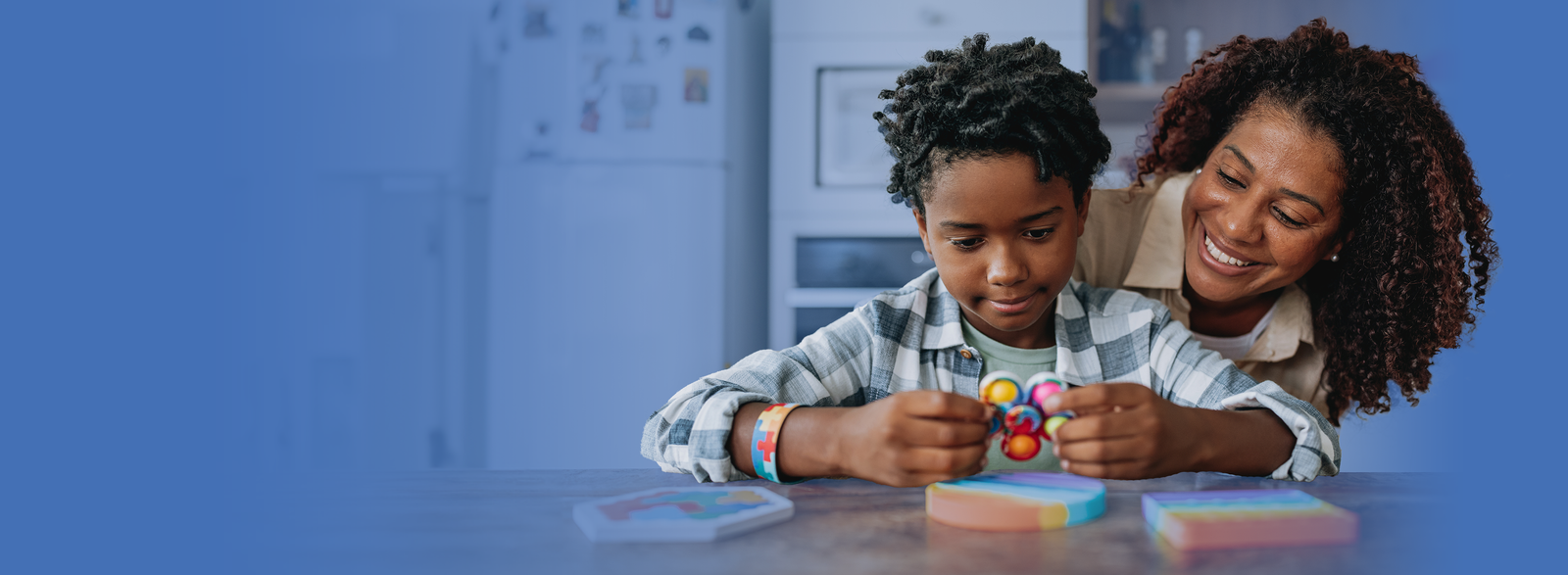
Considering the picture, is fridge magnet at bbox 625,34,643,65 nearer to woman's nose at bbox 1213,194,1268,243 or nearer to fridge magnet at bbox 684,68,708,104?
fridge magnet at bbox 684,68,708,104

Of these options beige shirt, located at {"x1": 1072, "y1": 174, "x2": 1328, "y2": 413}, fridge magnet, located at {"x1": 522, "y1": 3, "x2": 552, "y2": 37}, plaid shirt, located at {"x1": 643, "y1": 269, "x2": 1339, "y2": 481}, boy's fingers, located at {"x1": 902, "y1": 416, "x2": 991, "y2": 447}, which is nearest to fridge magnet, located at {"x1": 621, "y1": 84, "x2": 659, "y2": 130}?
fridge magnet, located at {"x1": 522, "y1": 3, "x2": 552, "y2": 37}

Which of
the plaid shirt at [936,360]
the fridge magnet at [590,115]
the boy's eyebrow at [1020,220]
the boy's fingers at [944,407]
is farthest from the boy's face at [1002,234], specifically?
the fridge magnet at [590,115]

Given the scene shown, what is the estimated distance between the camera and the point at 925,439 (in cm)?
85

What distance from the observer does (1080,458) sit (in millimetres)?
850

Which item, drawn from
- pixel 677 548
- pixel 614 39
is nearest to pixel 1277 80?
pixel 677 548

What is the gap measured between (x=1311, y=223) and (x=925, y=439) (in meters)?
0.79

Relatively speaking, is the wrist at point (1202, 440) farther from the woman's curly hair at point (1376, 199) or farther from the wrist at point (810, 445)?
the woman's curly hair at point (1376, 199)

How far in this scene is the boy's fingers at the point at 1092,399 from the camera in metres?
0.85

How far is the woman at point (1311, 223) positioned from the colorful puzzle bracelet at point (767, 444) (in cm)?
Result: 75

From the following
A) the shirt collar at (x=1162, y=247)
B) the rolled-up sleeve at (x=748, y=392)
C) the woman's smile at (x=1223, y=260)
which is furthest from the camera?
the shirt collar at (x=1162, y=247)

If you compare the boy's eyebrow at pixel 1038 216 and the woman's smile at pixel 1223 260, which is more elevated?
the boy's eyebrow at pixel 1038 216

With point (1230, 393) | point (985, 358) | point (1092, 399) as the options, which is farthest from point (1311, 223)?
point (1092, 399)

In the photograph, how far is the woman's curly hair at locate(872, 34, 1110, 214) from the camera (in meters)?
1.08

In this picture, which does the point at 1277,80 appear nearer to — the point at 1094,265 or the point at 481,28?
the point at 1094,265
